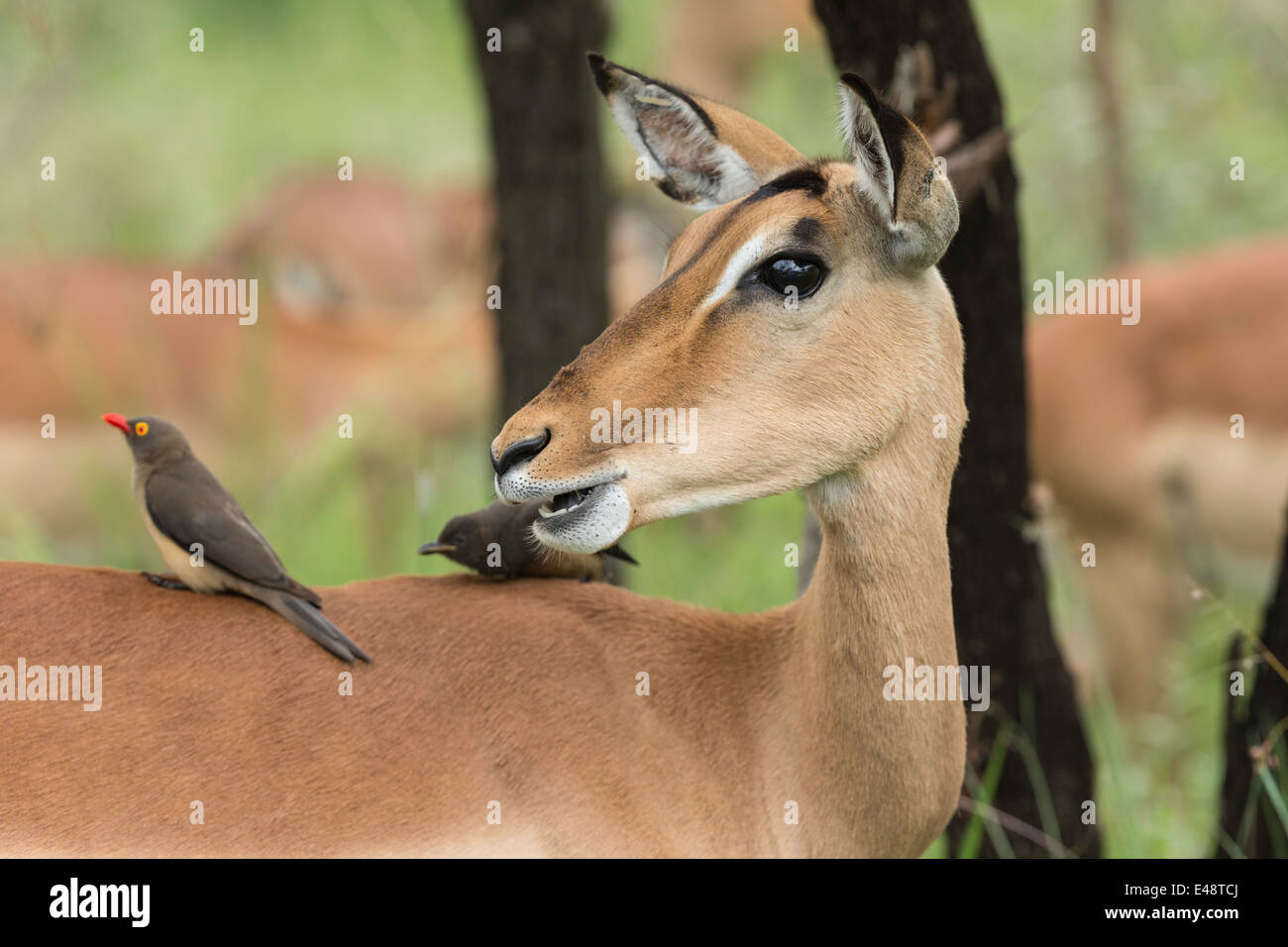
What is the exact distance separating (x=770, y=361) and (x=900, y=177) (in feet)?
1.34

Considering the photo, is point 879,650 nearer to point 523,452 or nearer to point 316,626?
point 523,452

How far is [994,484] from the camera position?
4.32 m

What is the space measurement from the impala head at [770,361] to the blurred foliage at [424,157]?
1275 millimetres

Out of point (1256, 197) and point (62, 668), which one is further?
point (1256, 197)

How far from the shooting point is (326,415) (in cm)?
772

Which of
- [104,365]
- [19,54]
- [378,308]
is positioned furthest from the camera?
[19,54]

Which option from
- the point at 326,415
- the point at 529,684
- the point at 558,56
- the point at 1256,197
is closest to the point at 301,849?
the point at 529,684

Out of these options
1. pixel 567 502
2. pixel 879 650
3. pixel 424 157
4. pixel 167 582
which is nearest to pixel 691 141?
pixel 567 502

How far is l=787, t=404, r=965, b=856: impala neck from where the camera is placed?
3029 millimetres

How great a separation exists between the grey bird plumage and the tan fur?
4.50 metres

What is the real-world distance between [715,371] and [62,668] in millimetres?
1423

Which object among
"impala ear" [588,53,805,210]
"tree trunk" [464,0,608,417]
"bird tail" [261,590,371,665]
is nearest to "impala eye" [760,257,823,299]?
"impala ear" [588,53,805,210]

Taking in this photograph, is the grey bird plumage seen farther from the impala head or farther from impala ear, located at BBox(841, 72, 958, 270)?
impala ear, located at BBox(841, 72, 958, 270)
